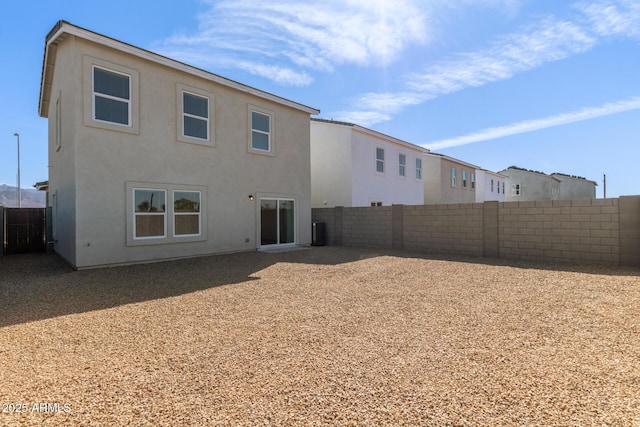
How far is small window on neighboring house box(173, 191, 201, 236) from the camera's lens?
11.2 m

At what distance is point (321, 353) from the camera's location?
384cm

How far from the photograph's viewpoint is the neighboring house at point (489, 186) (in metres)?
33.8

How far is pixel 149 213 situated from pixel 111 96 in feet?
→ 11.9

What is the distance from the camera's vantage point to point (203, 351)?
155 inches

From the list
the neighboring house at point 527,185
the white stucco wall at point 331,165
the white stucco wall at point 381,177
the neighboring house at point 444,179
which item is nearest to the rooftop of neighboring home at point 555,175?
the neighboring house at point 527,185

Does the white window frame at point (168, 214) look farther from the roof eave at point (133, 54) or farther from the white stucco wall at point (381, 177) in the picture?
the white stucco wall at point (381, 177)

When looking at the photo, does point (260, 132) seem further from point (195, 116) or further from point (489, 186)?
point (489, 186)

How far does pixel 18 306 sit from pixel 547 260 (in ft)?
44.7

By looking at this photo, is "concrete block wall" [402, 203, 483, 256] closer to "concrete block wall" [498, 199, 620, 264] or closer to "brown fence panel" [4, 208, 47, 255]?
"concrete block wall" [498, 199, 620, 264]

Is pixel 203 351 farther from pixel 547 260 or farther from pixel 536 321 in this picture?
pixel 547 260

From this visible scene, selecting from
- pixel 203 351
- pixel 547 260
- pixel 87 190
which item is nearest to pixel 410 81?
pixel 547 260

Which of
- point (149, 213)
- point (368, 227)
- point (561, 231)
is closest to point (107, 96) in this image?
point (149, 213)

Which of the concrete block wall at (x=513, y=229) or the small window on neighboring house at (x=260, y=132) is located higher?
the small window on neighboring house at (x=260, y=132)

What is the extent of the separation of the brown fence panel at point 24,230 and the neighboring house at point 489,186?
3375cm
